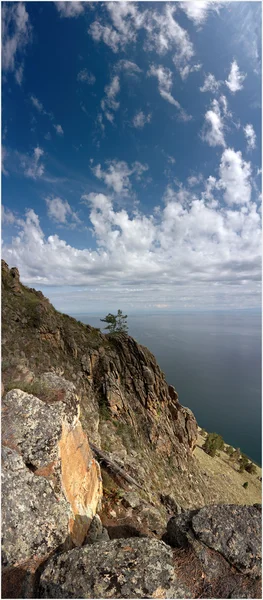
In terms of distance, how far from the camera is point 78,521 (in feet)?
25.2

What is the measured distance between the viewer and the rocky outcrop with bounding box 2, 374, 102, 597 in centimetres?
568

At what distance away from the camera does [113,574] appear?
5102 mm

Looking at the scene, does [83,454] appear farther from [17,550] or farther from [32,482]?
[17,550]

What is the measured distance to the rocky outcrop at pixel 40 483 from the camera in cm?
568

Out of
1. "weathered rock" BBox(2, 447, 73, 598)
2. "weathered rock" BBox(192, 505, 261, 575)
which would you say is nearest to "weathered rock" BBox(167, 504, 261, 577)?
"weathered rock" BBox(192, 505, 261, 575)

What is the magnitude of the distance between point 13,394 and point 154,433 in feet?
67.2

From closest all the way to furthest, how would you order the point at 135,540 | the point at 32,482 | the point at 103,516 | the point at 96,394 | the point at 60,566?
the point at 60,566 < the point at 135,540 < the point at 32,482 < the point at 103,516 < the point at 96,394

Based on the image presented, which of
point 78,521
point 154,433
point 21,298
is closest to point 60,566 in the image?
point 78,521

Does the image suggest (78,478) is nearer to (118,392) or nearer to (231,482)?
(118,392)

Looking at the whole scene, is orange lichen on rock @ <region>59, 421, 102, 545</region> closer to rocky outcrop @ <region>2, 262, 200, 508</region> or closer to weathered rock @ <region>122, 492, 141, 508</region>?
weathered rock @ <region>122, 492, 141, 508</region>

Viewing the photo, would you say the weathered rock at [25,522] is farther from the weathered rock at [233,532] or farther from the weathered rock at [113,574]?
the weathered rock at [233,532]

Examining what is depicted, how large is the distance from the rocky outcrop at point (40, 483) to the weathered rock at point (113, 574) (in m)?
0.71

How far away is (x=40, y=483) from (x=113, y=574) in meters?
2.73

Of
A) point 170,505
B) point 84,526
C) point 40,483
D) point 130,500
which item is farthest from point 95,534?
point 170,505
